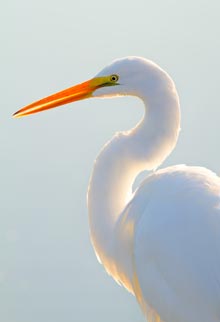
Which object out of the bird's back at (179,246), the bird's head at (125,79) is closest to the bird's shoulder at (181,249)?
the bird's back at (179,246)

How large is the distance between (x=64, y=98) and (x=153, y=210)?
2.76ft

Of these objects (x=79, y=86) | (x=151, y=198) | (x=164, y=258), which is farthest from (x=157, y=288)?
(x=79, y=86)

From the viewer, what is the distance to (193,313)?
3928 mm

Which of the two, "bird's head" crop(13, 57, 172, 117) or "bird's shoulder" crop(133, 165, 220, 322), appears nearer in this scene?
"bird's shoulder" crop(133, 165, 220, 322)

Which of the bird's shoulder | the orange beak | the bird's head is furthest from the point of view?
the orange beak

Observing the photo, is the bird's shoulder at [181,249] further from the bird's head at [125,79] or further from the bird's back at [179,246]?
the bird's head at [125,79]

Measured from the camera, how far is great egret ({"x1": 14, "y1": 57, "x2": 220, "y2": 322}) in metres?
3.91

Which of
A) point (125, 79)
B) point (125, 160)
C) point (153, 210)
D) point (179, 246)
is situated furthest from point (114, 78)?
point (179, 246)

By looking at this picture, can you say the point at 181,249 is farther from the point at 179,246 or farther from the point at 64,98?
the point at 64,98

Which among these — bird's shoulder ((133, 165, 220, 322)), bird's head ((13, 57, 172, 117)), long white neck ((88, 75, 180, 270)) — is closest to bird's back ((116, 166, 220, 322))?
bird's shoulder ((133, 165, 220, 322))

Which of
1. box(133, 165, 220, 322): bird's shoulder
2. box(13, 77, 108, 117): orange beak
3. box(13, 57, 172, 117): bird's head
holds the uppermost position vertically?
box(13, 57, 172, 117): bird's head

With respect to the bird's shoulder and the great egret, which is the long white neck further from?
the bird's shoulder

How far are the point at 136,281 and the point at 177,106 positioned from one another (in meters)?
0.77

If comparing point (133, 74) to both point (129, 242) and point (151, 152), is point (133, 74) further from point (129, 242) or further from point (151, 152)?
point (129, 242)
